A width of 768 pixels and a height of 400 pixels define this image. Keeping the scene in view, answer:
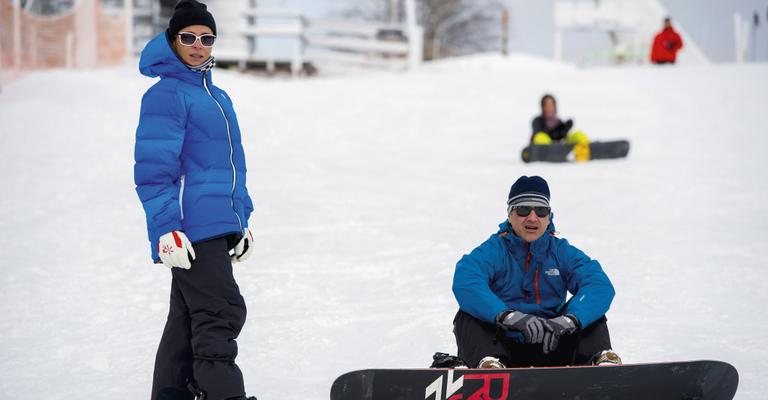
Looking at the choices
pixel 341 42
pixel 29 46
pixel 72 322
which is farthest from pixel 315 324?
pixel 341 42

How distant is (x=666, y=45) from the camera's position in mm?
20719

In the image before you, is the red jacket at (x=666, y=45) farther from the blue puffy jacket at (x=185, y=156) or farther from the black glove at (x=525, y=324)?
the blue puffy jacket at (x=185, y=156)

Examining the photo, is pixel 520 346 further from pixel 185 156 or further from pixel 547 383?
pixel 185 156

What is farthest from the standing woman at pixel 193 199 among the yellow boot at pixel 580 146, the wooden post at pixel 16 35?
the wooden post at pixel 16 35

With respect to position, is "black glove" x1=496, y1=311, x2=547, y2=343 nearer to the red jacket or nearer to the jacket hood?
the jacket hood

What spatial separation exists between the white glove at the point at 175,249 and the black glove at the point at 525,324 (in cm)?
113

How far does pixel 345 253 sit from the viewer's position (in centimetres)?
662

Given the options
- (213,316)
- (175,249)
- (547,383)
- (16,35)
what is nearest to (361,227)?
(547,383)

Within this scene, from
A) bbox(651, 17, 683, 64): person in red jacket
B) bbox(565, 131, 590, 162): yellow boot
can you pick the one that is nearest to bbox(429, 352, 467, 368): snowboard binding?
bbox(565, 131, 590, 162): yellow boot

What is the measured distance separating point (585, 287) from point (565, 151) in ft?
25.0

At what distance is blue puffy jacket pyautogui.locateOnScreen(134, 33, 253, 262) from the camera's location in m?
2.93

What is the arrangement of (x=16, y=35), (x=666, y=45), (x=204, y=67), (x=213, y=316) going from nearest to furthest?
(x=213, y=316), (x=204, y=67), (x=16, y=35), (x=666, y=45)

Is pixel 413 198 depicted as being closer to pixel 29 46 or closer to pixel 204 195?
pixel 204 195

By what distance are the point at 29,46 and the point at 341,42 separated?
31.0ft
